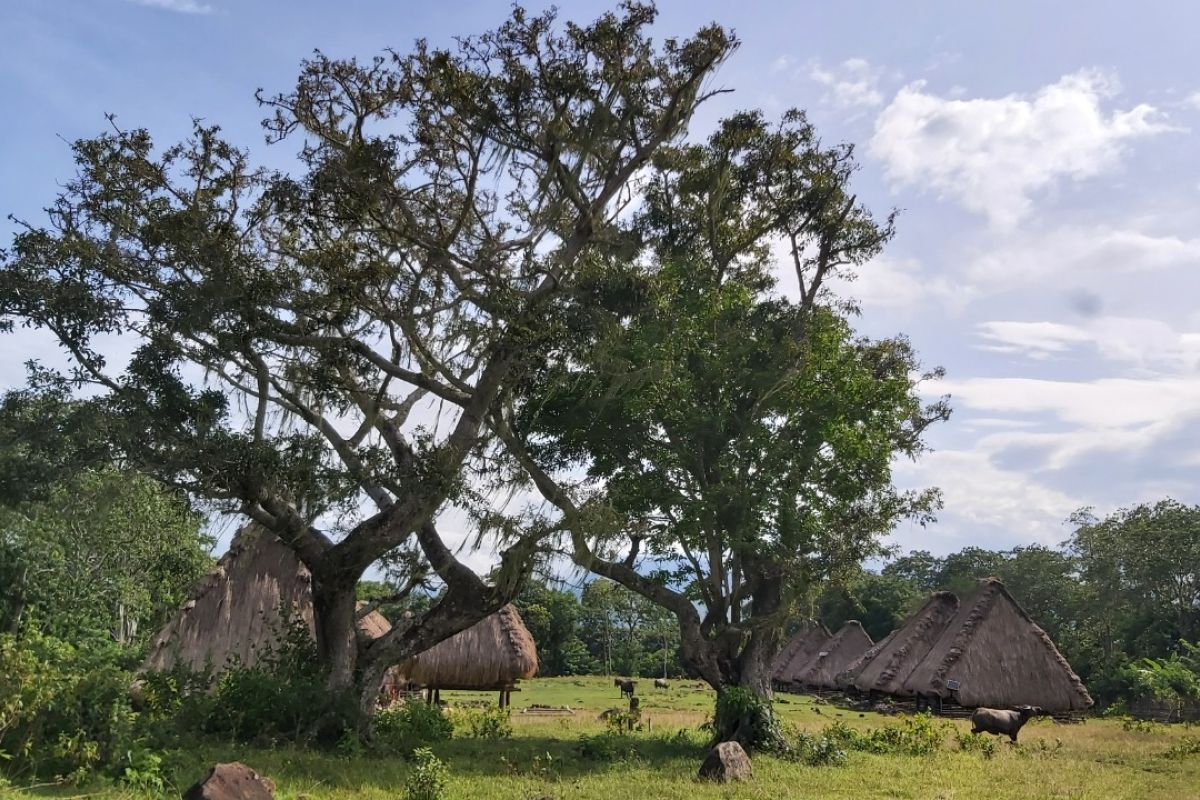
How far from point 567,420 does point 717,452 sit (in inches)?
92.9

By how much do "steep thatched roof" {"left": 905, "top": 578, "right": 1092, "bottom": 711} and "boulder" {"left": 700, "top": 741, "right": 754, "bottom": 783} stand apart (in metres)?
13.7

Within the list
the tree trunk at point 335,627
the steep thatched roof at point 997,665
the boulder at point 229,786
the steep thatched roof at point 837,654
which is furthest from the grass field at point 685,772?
the steep thatched roof at point 837,654

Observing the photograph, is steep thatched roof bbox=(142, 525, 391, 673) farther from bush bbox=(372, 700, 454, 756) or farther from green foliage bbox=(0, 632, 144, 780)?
green foliage bbox=(0, 632, 144, 780)

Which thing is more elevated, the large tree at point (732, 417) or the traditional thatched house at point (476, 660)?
the large tree at point (732, 417)

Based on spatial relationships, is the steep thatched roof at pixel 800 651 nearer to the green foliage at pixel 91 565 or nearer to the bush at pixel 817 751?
the green foliage at pixel 91 565

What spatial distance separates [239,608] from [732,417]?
8536mm

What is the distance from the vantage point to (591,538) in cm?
1129

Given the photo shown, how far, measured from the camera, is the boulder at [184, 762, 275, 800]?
18.7ft

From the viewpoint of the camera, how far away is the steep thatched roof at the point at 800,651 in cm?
3650

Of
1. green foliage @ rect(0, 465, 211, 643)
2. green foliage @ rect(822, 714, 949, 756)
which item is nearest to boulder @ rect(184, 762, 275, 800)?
green foliage @ rect(822, 714, 949, 756)

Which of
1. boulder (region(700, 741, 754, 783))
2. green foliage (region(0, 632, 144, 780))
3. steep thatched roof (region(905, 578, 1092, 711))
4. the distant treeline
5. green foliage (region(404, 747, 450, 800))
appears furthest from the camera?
the distant treeline

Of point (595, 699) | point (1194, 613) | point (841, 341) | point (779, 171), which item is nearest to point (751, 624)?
point (841, 341)

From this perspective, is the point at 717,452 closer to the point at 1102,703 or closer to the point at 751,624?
the point at 751,624

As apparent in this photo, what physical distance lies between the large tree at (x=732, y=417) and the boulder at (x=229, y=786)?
6290 mm
